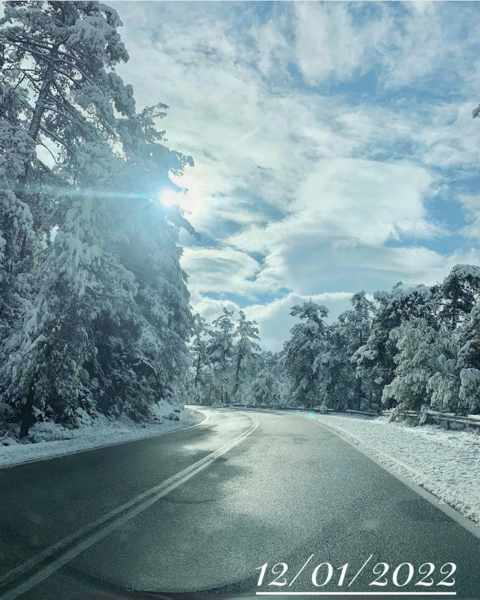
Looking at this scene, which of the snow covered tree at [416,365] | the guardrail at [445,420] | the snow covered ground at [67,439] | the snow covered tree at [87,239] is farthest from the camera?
the snow covered tree at [416,365]

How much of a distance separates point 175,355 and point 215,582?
69.4 feet

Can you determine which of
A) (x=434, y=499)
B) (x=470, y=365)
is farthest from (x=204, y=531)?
(x=470, y=365)

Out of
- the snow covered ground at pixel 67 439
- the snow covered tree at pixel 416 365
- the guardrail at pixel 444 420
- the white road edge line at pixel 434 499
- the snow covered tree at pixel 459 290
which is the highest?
the snow covered tree at pixel 459 290

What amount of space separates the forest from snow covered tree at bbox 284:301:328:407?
3563cm

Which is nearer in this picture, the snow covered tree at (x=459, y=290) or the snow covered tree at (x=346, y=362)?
the snow covered tree at (x=459, y=290)

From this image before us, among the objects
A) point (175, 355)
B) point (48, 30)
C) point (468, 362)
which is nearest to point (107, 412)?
point (175, 355)

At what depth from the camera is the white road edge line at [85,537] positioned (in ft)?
13.1

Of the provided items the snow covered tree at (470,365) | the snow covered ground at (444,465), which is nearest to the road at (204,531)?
the snow covered ground at (444,465)

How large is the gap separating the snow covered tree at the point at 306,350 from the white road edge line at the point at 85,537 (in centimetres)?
5866

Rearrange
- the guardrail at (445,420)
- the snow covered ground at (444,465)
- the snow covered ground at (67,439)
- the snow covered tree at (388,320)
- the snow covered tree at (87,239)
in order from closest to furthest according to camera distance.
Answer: the snow covered ground at (444,465), the snow covered ground at (67,439), the snow covered tree at (87,239), the guardrail at (445,420), the snow covered tree at (388,320)

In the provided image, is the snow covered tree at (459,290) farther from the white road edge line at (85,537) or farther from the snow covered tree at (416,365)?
the white road edge line at (85,537)

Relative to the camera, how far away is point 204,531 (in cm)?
552

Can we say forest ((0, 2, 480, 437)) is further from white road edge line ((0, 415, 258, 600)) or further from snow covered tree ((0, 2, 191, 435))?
white road edge line ((0, 415, 258, 600))

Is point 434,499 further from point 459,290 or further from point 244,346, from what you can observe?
point 244,346
